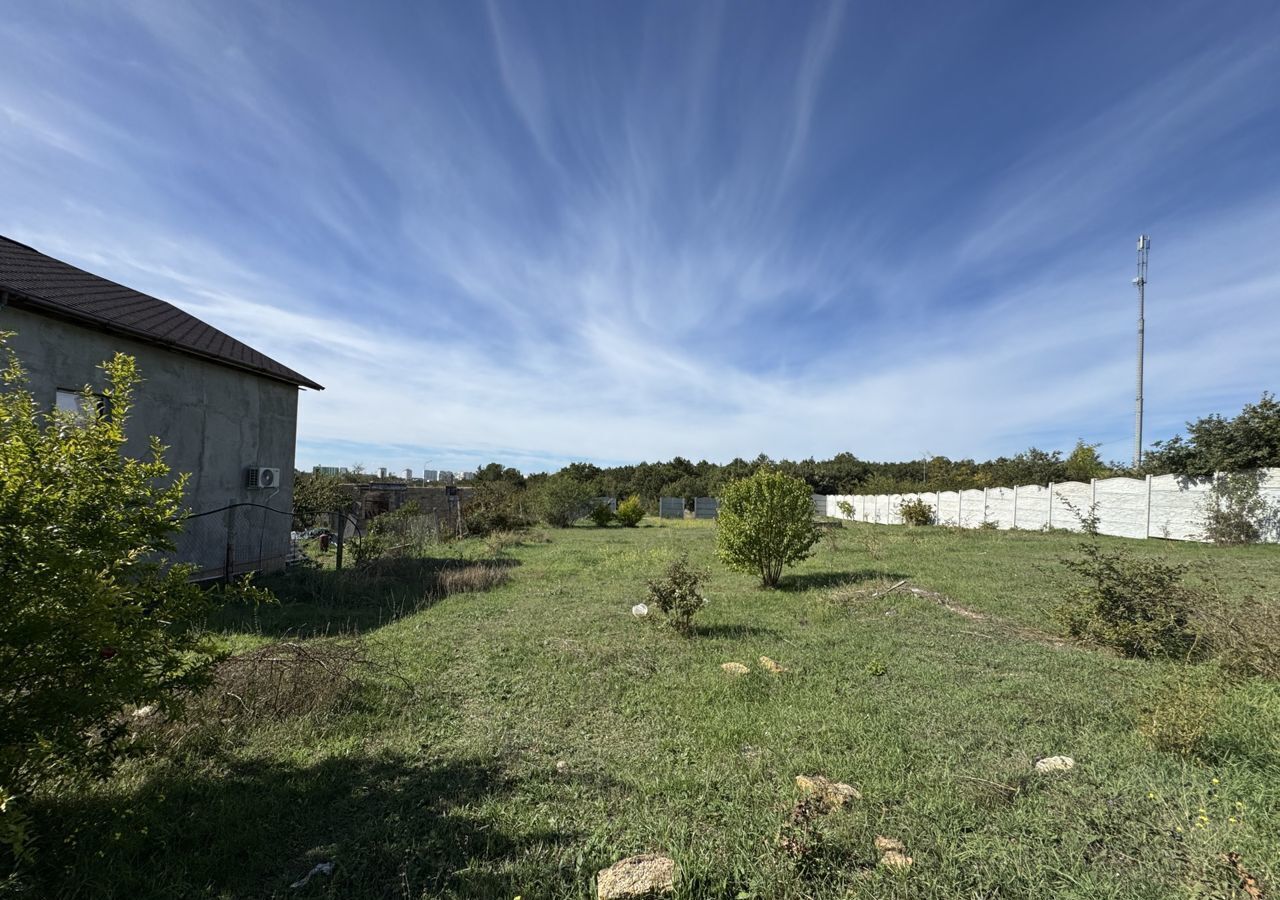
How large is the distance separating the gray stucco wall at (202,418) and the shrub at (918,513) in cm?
2609

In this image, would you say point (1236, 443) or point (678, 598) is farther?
point (1236, 443)

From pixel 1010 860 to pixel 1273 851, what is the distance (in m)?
1.01

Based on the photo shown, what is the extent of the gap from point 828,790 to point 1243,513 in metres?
19.9

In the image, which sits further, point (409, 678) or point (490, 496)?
point (490, 496)

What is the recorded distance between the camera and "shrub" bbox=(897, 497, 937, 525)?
26531mm

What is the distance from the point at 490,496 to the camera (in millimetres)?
22094

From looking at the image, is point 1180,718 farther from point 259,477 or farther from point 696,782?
point 259,477

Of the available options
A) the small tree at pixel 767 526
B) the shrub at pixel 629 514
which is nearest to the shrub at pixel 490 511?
the shrub at pixel 629 514

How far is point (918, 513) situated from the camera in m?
26.6

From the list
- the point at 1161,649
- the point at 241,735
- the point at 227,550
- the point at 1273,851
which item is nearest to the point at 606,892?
the point at 1273,851

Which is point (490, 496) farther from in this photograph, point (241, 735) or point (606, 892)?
point (606, 892)

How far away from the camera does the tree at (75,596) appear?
2088mm

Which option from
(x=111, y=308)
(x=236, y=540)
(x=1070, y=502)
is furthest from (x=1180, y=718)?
(x=1070, y=502)

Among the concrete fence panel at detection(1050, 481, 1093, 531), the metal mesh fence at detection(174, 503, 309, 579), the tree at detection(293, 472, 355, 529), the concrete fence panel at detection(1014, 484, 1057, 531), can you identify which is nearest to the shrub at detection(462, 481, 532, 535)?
the tree at detection(293, 472, 355, 529)
